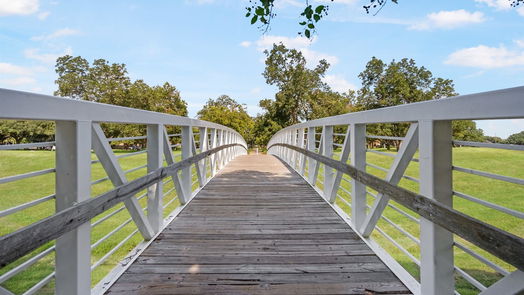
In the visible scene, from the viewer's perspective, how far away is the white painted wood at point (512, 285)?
1.07 m

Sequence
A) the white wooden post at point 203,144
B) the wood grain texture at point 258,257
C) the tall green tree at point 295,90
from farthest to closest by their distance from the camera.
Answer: the tall green tree at point 295,90 < the white wooden post at point 203,144 < the wood grain texture at point 258,257

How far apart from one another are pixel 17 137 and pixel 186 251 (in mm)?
27935

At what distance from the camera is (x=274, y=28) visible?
3676 millimetres

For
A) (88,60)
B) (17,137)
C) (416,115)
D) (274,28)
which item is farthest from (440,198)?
(88,60)

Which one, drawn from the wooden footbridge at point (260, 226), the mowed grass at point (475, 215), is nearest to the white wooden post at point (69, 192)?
the wooden footbridge at point (260, 226)

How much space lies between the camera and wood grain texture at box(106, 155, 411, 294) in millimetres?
1845

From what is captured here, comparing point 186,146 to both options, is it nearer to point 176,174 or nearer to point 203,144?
point 176,174

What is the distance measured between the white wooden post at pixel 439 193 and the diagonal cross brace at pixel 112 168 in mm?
1863

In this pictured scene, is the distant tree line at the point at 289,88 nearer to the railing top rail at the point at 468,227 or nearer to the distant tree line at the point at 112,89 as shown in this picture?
the distant tree line at the point at 112,89

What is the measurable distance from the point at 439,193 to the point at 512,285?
0.56 meters

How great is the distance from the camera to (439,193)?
1584 mm

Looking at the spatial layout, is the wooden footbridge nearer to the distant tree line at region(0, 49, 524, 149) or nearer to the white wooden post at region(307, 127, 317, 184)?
the white wooden post at region(307, 127, 317, 184)

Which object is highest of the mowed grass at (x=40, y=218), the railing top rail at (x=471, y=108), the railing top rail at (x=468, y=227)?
the railing top rail at (x=471, y=108)

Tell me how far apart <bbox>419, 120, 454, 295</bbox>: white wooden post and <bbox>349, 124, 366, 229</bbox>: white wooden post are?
1153 millimetres
